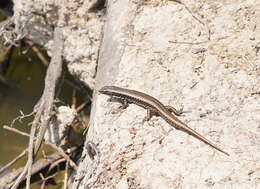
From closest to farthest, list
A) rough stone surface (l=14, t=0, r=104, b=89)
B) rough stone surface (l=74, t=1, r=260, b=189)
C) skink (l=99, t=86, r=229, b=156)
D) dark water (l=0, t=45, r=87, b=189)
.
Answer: rough stone surface (l=74, t=1, r=260, b=189), skink (l=99, t=86, r=229, b=156), rough stone surface (l=14, t=0, r=104, b=89), dark water (l=0, t=45, r=87, b=189)

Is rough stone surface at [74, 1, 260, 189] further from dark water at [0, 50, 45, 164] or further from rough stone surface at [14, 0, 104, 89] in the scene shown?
dark water at [0, 50, 45, 164]

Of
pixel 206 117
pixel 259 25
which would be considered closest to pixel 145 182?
pixel 206 117

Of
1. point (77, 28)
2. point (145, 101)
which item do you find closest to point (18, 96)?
point (77, 28)

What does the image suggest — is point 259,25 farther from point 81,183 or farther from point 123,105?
point 81,183

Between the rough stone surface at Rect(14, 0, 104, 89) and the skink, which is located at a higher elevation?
the rough stone surface at Rect(14, 0, 104, 89)

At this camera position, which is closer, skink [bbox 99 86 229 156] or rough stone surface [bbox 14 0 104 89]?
skink [bbox 99 86 229 156]

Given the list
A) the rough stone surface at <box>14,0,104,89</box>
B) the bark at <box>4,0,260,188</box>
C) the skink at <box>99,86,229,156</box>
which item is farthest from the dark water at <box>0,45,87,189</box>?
the skink at <box>99,86,229,156</box>
